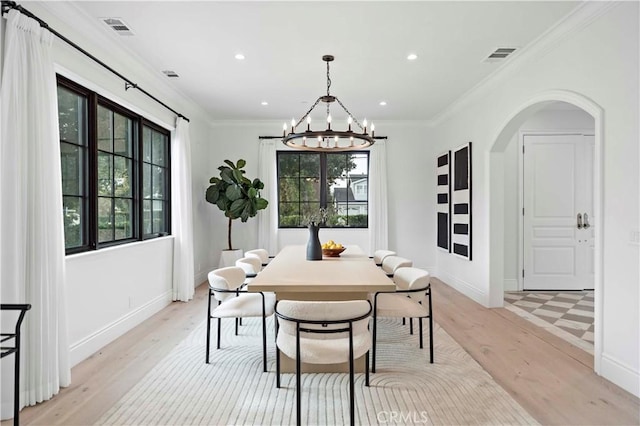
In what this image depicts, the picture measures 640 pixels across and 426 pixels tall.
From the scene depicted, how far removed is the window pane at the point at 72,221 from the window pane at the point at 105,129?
2.13 ft

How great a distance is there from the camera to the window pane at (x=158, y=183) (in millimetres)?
4859

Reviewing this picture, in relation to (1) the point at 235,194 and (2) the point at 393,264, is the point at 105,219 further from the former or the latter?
(2) the point at 393,264

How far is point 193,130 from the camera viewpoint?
5984 mm

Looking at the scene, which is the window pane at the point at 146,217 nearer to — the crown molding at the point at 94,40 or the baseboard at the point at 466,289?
the crown molding at the point at 94,40

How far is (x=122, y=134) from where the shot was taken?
4.05 m

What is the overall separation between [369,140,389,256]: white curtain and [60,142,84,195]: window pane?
181 inches

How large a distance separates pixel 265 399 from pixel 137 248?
2.47 m

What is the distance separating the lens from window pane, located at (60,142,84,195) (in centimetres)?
306

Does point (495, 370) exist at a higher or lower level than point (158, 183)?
lower

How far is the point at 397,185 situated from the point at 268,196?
7.73 feet

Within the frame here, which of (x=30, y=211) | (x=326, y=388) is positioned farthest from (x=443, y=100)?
(x=30, y=211)

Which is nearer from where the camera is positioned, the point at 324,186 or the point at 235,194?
the point at 235,194

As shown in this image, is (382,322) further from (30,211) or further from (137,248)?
(30,211)

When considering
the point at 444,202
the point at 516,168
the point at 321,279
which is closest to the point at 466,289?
the point at 444,202
